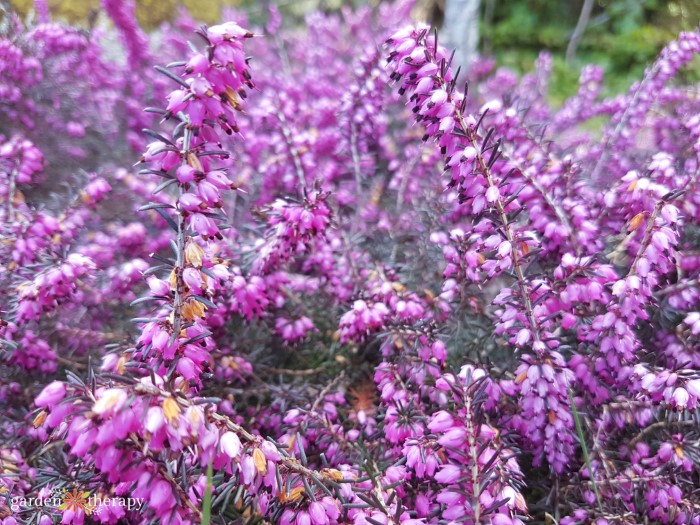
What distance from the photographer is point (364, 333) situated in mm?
1851

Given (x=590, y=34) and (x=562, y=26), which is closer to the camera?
(x=590, y=34)

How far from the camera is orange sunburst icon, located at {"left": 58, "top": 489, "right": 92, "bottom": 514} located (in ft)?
3.87

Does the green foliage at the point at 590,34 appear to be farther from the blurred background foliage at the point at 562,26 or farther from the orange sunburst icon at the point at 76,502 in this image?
the orange sunburst icon at the point at 76,502

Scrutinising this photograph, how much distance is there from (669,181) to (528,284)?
38.1 inches

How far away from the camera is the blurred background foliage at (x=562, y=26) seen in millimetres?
7930

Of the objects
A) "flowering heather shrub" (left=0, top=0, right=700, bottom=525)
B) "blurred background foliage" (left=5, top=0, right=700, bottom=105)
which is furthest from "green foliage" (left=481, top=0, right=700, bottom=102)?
"flowering heather shrub" (left=0, top=0, right=700, bottom=525)

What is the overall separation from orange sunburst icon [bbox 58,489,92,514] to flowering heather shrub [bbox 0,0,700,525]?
0.07ft

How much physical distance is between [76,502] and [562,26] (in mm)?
10758

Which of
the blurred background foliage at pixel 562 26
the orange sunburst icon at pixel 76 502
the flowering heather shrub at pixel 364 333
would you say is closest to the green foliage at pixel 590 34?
the blurred background foliage at pixel 562 26

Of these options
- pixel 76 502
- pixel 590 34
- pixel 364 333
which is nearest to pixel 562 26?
pixel 590 34

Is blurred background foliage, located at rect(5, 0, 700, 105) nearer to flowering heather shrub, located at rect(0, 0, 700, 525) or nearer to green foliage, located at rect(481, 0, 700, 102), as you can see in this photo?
green foliage, located at rect(481, 0, 700, 102)

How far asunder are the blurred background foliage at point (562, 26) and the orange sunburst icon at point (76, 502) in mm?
7759

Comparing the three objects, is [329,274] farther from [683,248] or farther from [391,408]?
[683,248]

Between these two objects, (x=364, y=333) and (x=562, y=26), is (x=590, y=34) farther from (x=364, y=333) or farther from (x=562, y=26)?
(x=364, y=333)
